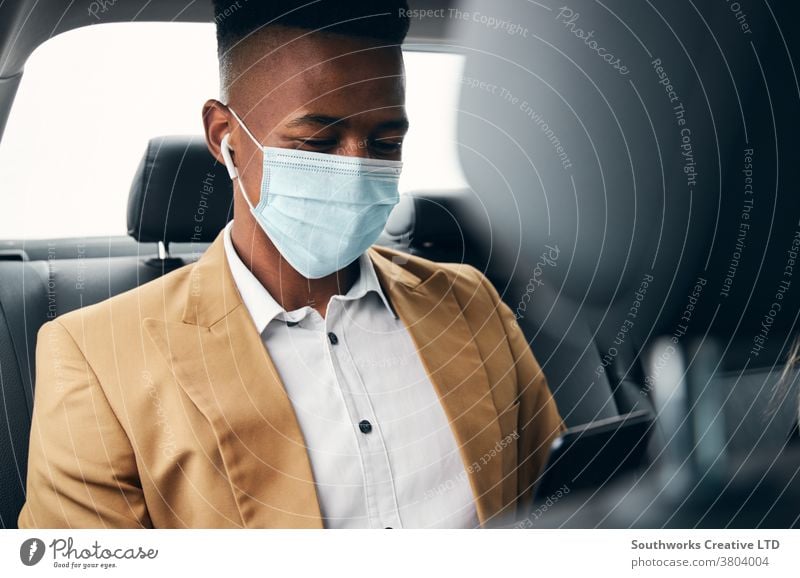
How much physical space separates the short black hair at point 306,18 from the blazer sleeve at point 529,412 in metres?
0.28

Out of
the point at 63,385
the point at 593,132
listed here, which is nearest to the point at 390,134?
the point at 593,132

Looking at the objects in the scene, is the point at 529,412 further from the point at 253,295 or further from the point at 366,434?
the point at 253,295

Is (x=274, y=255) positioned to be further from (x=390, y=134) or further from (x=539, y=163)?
(x=539, y=163)

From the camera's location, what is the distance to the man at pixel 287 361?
0.77m

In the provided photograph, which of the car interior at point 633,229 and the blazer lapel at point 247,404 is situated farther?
the car interior at point 633,229

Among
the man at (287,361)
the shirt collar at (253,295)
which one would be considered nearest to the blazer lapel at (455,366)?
the man at (287,361)

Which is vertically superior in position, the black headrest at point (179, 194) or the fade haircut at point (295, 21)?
the fade haircut at point (295, 21)

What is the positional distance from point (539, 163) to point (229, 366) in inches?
16.6

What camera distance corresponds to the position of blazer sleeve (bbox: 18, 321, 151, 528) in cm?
75

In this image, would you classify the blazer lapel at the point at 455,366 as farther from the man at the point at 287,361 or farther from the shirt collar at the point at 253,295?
the shirt collar at the point at 253,295

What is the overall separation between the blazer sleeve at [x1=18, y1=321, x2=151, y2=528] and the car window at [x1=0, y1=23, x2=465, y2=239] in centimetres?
12

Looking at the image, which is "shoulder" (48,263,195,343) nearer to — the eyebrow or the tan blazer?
the tan blazer

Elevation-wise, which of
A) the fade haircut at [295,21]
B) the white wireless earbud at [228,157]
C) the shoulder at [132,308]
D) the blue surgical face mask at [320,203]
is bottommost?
the shoulder at [132,308]

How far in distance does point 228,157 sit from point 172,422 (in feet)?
0.87
